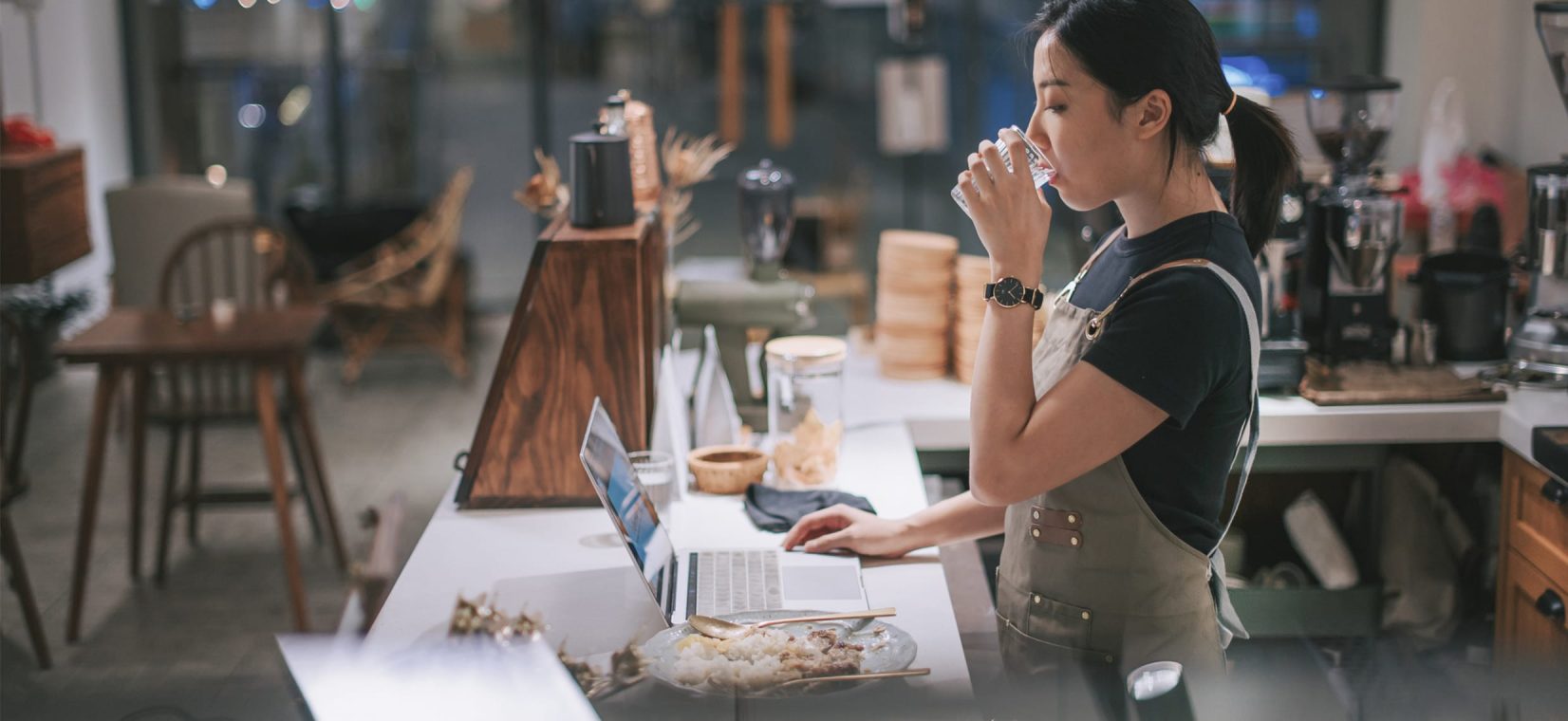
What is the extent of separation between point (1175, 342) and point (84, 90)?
23.6ft

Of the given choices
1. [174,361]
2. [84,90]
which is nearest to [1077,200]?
[174,361]

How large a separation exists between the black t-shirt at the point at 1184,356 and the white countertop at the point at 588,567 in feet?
1.09

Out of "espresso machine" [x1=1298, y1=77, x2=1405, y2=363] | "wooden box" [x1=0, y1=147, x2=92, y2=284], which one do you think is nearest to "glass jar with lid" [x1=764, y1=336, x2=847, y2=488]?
"espresso machine" [x1=1298, y1=77, x2=1405, y2=363]

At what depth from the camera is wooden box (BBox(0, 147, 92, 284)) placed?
4.57m

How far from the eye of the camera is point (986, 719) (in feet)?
3.80

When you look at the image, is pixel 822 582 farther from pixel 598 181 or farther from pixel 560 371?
pixel 598 181

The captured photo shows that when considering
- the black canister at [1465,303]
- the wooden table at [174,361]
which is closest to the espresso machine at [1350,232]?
the black canister at [1465,303]

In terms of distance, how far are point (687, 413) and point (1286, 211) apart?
1367mm

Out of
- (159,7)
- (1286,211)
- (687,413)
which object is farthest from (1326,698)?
(159,7)

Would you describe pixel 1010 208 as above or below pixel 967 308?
above

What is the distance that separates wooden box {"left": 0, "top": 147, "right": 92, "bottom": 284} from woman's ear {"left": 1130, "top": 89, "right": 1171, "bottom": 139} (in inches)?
160

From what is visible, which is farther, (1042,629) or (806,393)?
(806,393)

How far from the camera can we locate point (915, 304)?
3.27 m

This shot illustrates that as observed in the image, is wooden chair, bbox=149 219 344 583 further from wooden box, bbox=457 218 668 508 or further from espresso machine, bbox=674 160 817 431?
wooden box, bbox=457 218 668 508
